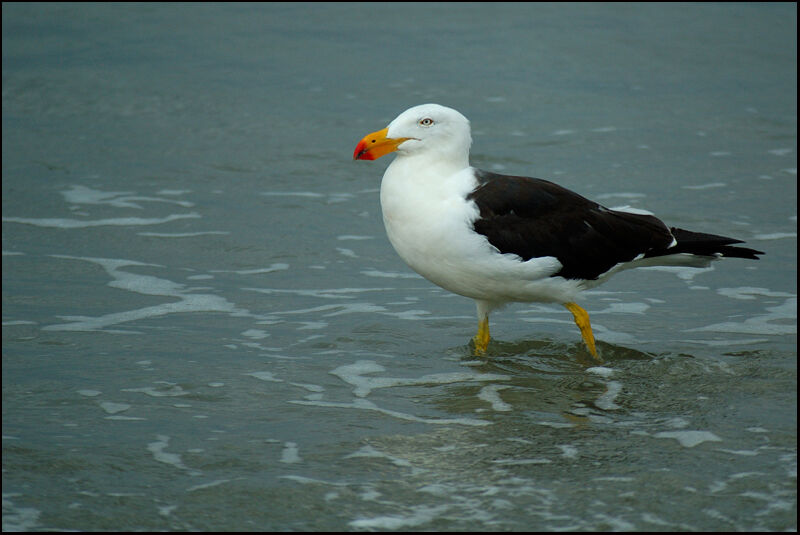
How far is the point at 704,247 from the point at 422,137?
6.95ft

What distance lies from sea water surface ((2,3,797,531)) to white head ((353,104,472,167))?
1351 mm

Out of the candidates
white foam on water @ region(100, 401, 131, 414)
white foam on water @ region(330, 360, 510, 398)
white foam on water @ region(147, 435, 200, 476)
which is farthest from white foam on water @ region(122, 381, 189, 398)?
white foam on water @ region(330, 360, 510, 398)

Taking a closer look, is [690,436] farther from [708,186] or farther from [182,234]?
[708,186]

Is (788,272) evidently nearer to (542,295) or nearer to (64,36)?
(542,295)

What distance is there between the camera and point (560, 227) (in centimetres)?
691

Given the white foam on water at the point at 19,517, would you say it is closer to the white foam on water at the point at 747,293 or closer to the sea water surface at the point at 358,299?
the sea water surface at the point at 358,299

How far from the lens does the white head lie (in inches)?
266

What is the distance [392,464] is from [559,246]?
220 cm

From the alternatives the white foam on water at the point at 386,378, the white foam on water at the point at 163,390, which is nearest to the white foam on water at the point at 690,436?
the white foam on water at the point at 386,378

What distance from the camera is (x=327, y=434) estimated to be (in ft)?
18.7

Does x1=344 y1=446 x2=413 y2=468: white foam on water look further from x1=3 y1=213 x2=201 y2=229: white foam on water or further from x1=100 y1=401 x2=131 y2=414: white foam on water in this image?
Answer: x1=3 y1=213 x2=201 y2=229: white foam on water

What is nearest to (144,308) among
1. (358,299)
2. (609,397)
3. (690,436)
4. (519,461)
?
(358,299)

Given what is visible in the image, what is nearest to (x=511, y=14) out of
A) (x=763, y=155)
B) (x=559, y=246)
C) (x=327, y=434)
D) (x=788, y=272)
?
(x=763, y=155)

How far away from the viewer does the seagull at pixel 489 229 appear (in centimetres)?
652
